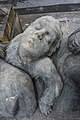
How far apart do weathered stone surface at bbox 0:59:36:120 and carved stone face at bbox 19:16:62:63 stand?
0.34ft

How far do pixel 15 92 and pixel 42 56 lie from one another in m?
0.25

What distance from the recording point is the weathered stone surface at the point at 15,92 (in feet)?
4.71

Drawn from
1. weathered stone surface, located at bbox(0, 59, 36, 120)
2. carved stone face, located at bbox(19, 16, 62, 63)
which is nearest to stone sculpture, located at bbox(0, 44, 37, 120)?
weathered stone surface, located at bbox(0, 59, 36, 120)

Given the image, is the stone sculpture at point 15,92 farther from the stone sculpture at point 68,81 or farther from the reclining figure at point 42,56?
the stone sculpture at point 68,81

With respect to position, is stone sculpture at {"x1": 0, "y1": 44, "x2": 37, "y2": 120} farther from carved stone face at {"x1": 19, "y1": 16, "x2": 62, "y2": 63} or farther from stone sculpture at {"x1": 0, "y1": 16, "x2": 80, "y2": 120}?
carved stone face at {"x1": 19, "y1": 16, "x2": 62, "y2": 63}

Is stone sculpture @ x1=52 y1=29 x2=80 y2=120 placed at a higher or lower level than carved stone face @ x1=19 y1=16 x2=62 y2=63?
lower

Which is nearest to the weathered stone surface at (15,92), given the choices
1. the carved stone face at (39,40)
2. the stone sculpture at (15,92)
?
the stone sculpture at (15,92)

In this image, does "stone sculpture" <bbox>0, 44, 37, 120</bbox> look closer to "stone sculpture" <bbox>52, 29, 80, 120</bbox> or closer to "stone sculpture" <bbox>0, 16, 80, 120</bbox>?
"stone sculpture" <bbox>0, 16, 80, 120</bbox>

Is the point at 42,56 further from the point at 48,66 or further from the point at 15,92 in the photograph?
the point at 15,92

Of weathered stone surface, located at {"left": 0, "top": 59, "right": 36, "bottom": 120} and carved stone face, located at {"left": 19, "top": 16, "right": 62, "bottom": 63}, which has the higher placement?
carved stone face, located at {"left": 19, "top": 16, "right": 62, "bottom": 63}

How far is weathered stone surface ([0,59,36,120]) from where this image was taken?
1436mm

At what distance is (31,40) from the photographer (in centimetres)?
141

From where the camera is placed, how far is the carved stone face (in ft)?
4.63

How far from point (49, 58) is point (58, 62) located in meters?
0.06
